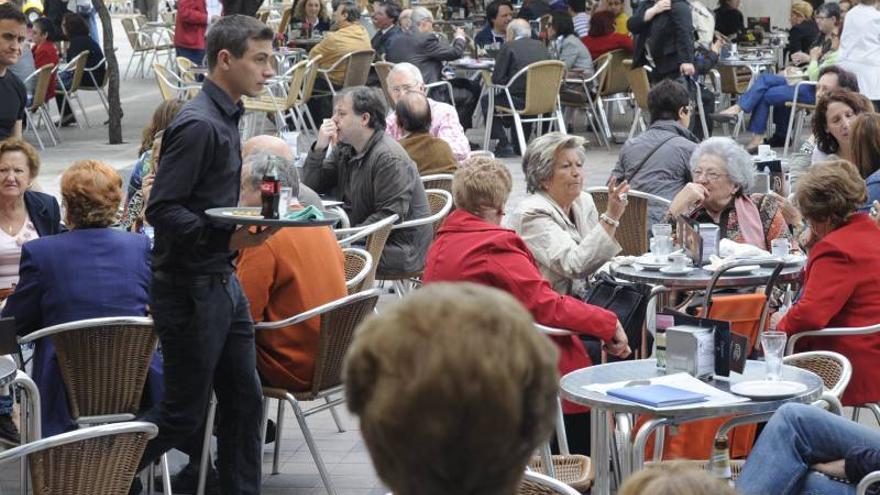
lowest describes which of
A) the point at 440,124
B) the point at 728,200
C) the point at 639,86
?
the point at 639,86

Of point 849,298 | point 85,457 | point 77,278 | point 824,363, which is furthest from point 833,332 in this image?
point 85,457

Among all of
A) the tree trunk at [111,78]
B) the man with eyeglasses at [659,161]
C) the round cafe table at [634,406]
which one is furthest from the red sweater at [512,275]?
the tree trunk at [111,78]

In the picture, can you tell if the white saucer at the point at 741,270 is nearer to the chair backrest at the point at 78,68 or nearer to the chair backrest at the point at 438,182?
the chair backrest at the point at 438,182

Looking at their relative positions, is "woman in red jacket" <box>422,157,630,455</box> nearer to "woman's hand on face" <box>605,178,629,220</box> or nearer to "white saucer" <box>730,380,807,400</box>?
"woman's hand on face" <box>605,178,629,220</box>

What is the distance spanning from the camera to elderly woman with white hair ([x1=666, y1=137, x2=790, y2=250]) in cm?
644

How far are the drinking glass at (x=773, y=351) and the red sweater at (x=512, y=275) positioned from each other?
0.96 m

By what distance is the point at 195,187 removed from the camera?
438cm

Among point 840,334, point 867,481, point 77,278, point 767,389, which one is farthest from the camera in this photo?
point 840,334

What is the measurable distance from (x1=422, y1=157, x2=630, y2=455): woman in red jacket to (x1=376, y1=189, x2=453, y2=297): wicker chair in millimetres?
1890

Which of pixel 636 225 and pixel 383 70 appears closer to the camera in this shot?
pixel 636 225

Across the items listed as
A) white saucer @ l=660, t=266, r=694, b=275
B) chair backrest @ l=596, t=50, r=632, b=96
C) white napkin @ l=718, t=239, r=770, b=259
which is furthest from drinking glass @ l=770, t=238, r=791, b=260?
chair backrest @ l=596, t=50, r=632, b=96

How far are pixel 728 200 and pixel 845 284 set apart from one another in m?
1.37

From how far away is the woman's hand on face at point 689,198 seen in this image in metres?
6.44

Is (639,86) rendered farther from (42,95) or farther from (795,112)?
(42,95)
